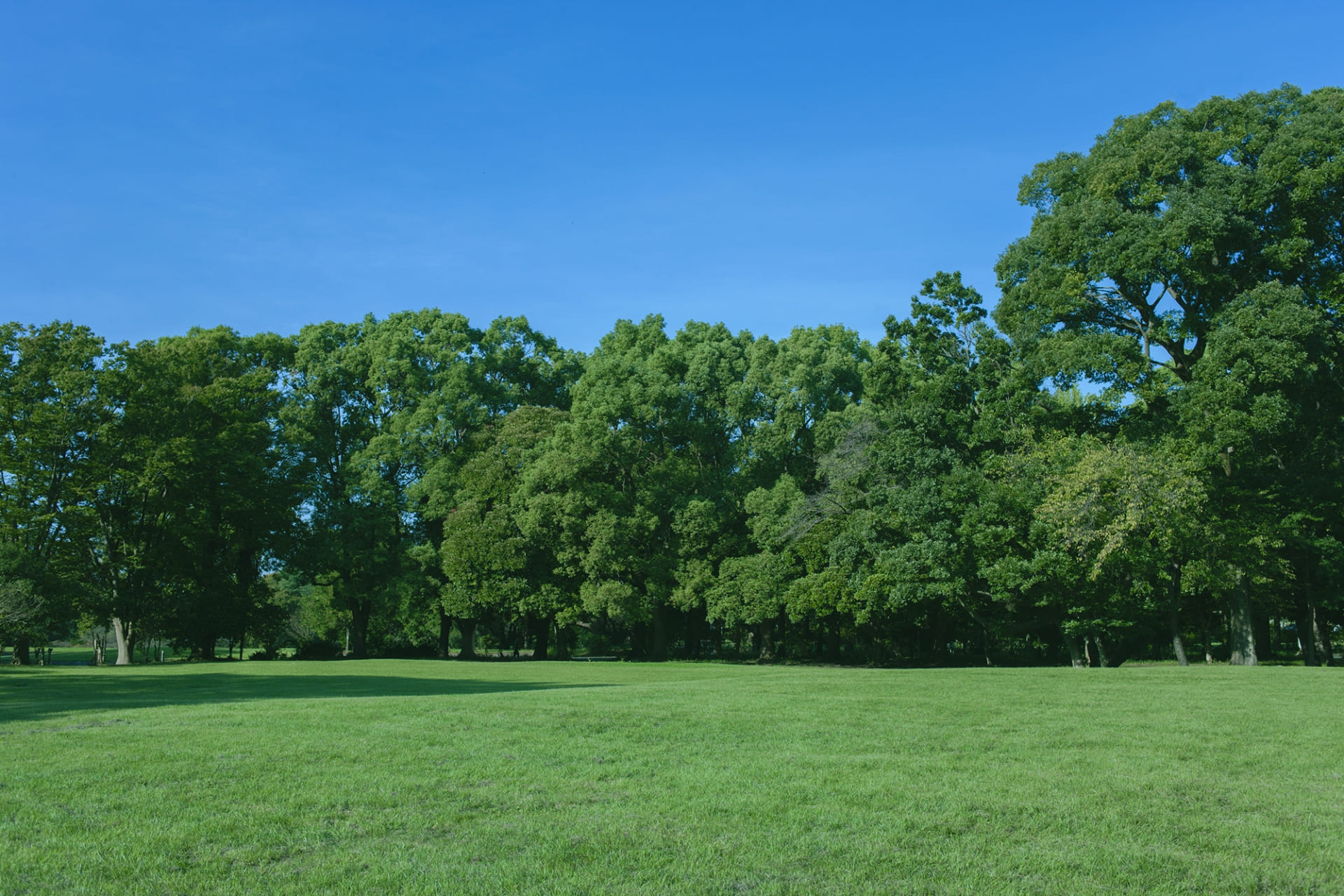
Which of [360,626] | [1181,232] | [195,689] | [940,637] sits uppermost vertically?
[1181,232]

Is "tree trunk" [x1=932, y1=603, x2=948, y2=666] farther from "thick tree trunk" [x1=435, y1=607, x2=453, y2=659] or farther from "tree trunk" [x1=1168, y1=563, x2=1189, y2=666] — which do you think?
"thick tree trunk" [x1=435, y1=607, x2=453, y2=659]

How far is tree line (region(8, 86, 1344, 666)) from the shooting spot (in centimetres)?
2906

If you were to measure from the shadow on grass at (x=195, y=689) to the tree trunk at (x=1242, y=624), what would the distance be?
22.9 meters

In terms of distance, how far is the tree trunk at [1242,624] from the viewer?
98.0ft

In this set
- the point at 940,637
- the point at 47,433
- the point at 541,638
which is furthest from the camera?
the point at 541,638

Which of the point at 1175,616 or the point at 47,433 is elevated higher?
the point at 47,433

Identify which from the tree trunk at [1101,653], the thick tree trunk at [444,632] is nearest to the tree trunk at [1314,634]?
the tree trunk at [1101,653]

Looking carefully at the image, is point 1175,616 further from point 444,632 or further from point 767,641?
point 444,632

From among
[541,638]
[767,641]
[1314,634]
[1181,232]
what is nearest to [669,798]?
[1181,232]

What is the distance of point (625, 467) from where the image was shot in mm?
48469

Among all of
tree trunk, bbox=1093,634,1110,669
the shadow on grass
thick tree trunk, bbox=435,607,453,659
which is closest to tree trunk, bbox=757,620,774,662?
tree trunk, bbox=1093,634,1110,669

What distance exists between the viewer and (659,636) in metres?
48.2

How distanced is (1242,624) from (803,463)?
66.3ft

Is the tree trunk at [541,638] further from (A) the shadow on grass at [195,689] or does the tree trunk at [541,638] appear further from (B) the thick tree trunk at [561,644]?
(A) the shadow on grass at [195,689]
